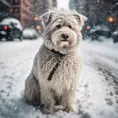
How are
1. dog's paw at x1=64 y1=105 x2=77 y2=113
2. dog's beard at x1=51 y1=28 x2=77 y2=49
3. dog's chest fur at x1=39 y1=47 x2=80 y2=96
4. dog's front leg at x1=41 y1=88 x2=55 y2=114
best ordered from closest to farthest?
1. dog's beard at x1=51 y1=28 x2=77 y2=49
2. dog's chest fur at x1=39 y1=47 x2=80 y2=96
3. dog's front leg at x1=41 y1=88 x2=55 y2=114
4. dog's paw at x1=64 y1=105 x2=77 y2=113

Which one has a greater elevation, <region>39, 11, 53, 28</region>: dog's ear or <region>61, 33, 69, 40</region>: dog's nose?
<region>39, 11, 53, 28</region>: dog's ear

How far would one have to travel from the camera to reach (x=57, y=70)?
15.2ft

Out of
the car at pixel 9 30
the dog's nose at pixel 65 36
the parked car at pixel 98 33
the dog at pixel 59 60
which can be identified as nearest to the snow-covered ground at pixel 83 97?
the dog at pixel 59 60

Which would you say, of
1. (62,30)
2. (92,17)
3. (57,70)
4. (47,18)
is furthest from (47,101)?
→ (92,17)

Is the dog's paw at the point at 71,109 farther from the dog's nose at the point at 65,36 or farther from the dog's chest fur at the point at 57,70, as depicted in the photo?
the dog's nose at the point at 65,36

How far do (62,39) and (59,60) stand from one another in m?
0.42

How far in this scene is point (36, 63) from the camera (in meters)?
4.93

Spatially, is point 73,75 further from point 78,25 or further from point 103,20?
point 103,20

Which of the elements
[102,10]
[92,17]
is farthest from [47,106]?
[92,17]

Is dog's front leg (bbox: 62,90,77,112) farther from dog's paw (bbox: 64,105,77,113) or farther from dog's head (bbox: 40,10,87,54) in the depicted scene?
dog's head (bbox: 40,10,87,54)

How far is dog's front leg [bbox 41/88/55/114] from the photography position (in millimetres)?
4758

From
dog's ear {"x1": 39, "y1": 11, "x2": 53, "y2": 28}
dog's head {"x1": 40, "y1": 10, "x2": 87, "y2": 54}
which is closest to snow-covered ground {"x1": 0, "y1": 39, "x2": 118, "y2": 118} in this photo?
dog's head {"x1": 40, "y1": 10, "x2": 87, "y2": 54}

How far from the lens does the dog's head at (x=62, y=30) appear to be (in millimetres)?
4379

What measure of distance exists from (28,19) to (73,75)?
64758mm
